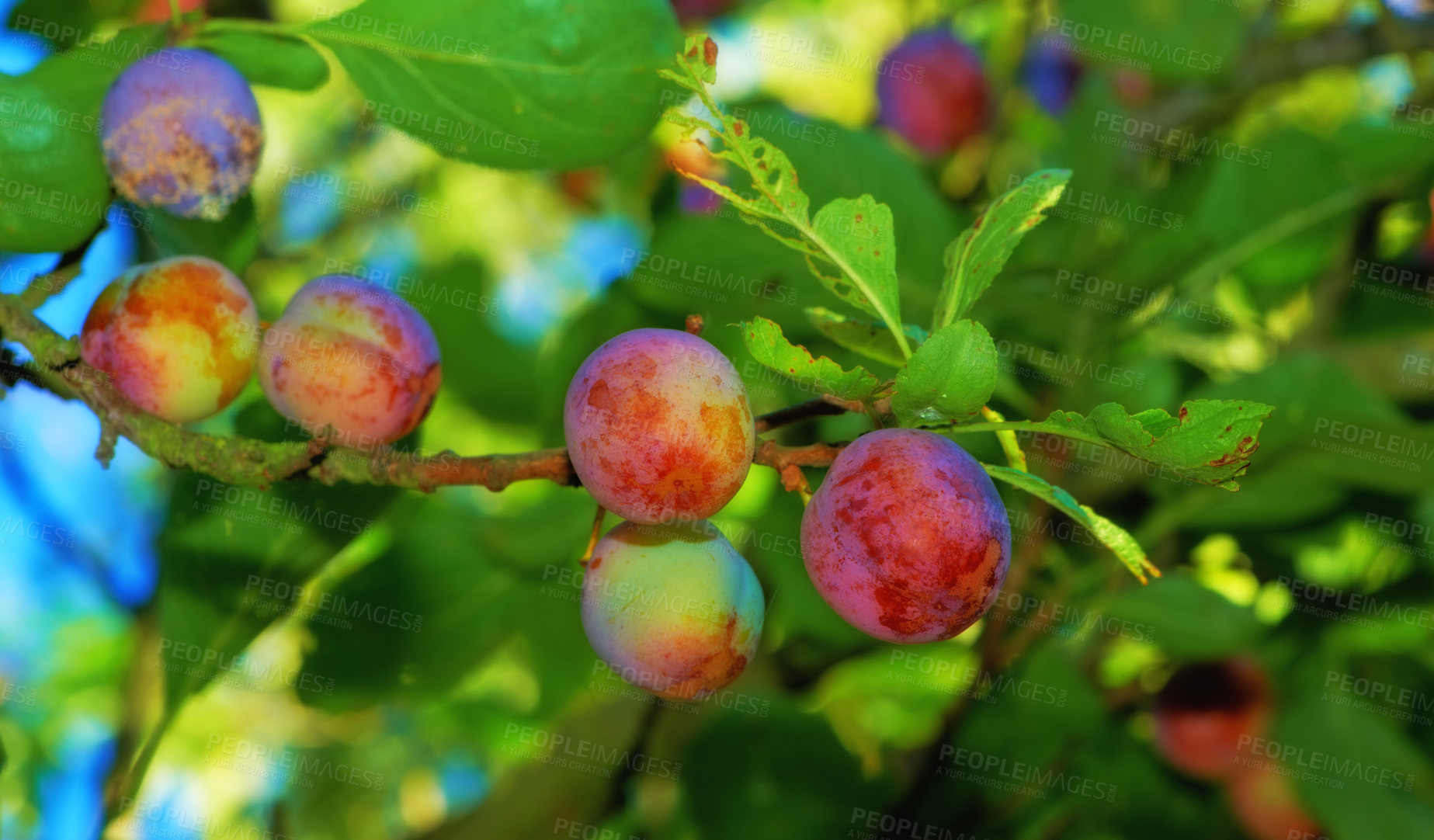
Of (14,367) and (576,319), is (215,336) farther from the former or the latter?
(576,319)

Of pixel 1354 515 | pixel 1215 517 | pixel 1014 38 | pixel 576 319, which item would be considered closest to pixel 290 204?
pixel 576 319

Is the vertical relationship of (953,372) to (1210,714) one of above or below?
above

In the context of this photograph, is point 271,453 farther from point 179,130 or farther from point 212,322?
point 179,130

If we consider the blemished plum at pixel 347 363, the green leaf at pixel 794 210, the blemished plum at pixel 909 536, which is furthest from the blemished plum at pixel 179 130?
the blemished plum at pixel 909 536

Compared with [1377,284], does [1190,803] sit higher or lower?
lower

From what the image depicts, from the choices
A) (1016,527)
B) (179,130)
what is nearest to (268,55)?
(179,130)

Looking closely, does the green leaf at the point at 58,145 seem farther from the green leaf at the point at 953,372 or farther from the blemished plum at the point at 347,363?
the green leaf at the point at 953,372
